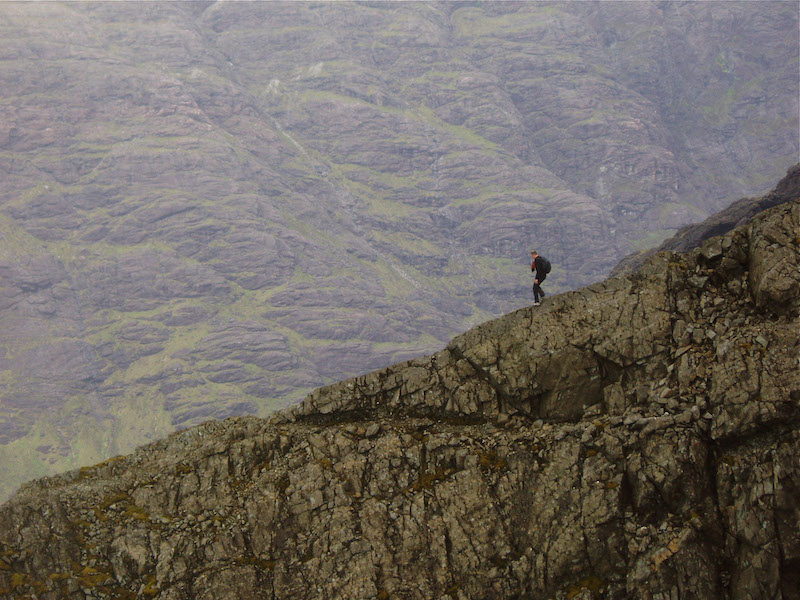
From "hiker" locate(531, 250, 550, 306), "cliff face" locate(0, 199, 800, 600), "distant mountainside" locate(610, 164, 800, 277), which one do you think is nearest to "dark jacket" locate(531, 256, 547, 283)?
"hiker" locate(531, 250, 550, 306)

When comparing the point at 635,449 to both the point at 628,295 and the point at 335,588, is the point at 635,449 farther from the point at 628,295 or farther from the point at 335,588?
the point at 335,588

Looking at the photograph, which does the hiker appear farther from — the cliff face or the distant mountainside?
the distant mountainside

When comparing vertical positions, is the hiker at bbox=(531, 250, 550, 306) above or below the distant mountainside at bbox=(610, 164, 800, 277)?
above

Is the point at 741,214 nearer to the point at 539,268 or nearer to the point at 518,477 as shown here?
the point at 539,268

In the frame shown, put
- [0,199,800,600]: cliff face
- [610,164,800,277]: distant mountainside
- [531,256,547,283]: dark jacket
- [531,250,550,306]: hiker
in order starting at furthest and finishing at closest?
1. [610,164,800,277]: distant mountainside
2. [531,256,547,283]: dark jacket
3. [531,250,550,306]: hiker
4. [0,199,800,600]: cliff face

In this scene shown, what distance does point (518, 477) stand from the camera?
1738 inches

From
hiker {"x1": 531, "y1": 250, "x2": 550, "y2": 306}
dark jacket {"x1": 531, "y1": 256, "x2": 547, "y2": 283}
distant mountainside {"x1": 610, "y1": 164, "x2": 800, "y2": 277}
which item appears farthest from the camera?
distant mountainside {"x1": 610, "y1": 164, "x2": 800, "y2": 277}

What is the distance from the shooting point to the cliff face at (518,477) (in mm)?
39219

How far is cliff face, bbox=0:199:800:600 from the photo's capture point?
3922cm

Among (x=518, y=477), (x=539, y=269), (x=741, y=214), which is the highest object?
(x=539, y=269)

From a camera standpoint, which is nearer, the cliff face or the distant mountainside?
the cliff face

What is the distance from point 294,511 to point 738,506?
76.5 ft

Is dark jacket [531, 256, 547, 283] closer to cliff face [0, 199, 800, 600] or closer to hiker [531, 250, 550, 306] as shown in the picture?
hiker [531, 250, 550, 306]

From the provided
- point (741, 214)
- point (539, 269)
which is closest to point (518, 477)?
point (539, 269)
